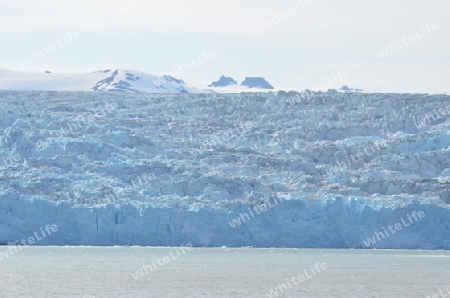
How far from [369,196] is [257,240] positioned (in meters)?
4.83

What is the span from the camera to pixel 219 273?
1124 inches

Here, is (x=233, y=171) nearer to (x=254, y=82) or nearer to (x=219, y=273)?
(x=219, y=273)

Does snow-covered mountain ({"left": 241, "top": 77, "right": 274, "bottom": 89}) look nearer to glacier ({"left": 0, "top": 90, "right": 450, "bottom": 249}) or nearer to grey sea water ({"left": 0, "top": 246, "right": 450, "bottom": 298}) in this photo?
glacier ({"left": 0, "top": 90, "right": 450, "bottom": 249})

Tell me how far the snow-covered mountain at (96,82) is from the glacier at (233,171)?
40134 millimetres

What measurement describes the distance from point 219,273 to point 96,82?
65.7m

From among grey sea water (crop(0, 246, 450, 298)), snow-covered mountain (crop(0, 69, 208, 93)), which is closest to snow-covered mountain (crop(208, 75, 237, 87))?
snow-covered mountain (crop(0, 69, 208, 93))

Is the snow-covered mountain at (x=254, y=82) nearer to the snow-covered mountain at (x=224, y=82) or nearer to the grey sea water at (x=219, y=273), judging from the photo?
the snow-covered mountain at (x=224, y=82)

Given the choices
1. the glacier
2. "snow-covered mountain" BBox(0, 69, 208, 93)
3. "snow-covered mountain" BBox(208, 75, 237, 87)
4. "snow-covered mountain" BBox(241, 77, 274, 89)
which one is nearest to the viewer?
the glacier

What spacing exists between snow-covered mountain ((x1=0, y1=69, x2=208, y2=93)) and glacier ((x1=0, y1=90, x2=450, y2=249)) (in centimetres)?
4013

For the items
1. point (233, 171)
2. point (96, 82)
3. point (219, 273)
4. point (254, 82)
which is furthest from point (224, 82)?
point (219, 273)

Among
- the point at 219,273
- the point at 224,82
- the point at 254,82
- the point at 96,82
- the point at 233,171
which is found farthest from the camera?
the point at 224,82

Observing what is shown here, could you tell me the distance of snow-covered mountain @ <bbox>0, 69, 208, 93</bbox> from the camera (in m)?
87.6

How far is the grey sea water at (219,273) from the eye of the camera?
23.8m

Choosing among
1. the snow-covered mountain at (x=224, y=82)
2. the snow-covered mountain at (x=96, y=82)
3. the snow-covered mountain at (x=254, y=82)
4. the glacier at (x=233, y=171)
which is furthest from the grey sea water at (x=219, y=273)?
the snow-covered mountain at (x=224, y=82)
